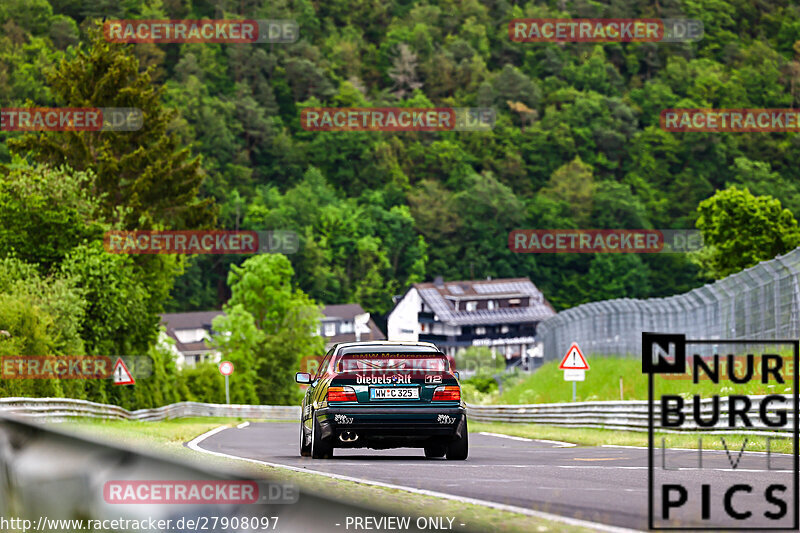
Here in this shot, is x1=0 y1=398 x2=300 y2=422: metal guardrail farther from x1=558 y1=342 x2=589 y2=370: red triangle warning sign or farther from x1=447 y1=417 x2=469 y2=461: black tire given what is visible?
x1=558 y1=342 x2=589 y2=370: red triangle warning sign

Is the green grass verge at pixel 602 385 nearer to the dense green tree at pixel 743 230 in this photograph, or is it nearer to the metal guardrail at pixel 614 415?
the metal guardrail at pixel 614 415

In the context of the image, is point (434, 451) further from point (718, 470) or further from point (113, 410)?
point (113, 410)

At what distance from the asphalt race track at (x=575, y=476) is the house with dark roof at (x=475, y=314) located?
14180 cm

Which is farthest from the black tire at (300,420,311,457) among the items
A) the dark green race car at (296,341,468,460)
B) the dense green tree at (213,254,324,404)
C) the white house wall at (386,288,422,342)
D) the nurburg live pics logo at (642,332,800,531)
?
the white house wall at (386,288,422,342)

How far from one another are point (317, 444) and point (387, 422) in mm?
960

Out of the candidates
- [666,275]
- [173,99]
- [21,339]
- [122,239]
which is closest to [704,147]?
[666,275]

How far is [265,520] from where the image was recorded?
483 centimetres

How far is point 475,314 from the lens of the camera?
16225 centimetres

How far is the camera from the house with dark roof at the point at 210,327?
153 m

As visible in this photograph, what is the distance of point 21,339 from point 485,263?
139m

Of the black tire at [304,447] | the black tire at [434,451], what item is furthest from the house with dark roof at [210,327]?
the black tire at [434,451]

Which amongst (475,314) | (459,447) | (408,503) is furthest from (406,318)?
(408,503)

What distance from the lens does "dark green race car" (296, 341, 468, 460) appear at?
14.5m

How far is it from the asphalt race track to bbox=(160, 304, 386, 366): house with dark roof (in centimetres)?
13393
